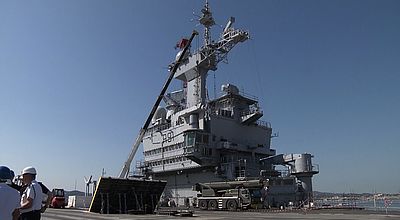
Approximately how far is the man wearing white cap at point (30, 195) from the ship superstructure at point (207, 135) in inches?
1683

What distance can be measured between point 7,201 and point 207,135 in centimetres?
4745

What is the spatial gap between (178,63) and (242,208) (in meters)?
29.5

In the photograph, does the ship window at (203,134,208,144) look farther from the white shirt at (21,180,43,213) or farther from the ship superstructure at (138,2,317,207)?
the white shirt at (21,180,43,213)

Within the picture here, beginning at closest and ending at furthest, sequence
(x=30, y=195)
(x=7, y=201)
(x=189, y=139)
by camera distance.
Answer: (x=7, y=201) → (x=30, y=195) → (x=189, y=139)

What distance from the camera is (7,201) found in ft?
16.4

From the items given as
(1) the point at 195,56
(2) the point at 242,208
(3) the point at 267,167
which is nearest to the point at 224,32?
(1) the point at 195,56

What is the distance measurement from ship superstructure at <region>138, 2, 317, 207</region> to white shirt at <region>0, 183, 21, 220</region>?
44.9 meters

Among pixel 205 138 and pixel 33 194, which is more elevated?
pixel 205 138

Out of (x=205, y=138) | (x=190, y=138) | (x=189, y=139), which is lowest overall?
(x=189, y=139)

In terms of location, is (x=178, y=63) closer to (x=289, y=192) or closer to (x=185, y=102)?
(x=185, y=102)

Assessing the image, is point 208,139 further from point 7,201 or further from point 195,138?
point 7,201

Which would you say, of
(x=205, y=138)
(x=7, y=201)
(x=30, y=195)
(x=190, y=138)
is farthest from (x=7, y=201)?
(x=205, y=138)

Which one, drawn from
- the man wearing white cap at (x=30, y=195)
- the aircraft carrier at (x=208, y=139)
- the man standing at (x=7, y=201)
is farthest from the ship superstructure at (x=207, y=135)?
the man standing at (x=7, y=201)

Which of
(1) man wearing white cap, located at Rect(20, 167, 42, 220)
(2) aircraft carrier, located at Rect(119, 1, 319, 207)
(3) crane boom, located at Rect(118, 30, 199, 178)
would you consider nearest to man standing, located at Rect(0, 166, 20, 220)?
(1) man wearing white cap, located at Rect(20, 167, 42, 220)
